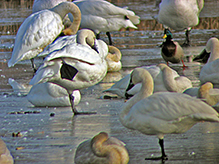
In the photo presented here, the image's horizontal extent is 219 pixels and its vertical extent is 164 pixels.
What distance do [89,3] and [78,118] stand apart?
6243 millimetres

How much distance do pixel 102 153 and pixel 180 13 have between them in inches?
329

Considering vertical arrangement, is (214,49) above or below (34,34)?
above

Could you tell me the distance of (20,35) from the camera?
8.86 meters

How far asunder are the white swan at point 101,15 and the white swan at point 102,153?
7782mm

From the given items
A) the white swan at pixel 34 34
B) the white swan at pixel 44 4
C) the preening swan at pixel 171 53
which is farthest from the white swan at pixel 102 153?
the white swan at pixel 44 4

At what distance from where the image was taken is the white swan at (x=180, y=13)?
11.6m

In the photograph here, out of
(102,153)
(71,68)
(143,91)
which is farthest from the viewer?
(71,68)

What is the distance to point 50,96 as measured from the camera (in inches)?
246

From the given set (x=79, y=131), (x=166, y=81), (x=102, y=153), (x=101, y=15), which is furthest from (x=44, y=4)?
(x=102, y=153)

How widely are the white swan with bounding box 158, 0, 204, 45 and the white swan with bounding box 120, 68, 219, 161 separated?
25.0 feet

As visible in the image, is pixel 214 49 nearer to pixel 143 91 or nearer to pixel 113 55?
pixel 113 55

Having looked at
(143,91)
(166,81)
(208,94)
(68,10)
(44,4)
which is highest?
(143,91)

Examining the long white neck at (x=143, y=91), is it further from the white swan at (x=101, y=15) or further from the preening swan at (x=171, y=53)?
the white swan at (x=101, y=15)

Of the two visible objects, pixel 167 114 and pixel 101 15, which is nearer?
pixel 167 114
